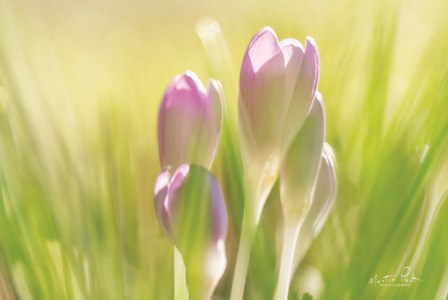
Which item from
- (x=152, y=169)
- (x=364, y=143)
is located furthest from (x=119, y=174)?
(x=364, y=143)

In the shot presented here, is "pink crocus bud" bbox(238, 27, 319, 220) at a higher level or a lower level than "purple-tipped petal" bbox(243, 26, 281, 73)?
lower

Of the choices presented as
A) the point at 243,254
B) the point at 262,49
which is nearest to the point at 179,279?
the point at 243,254
